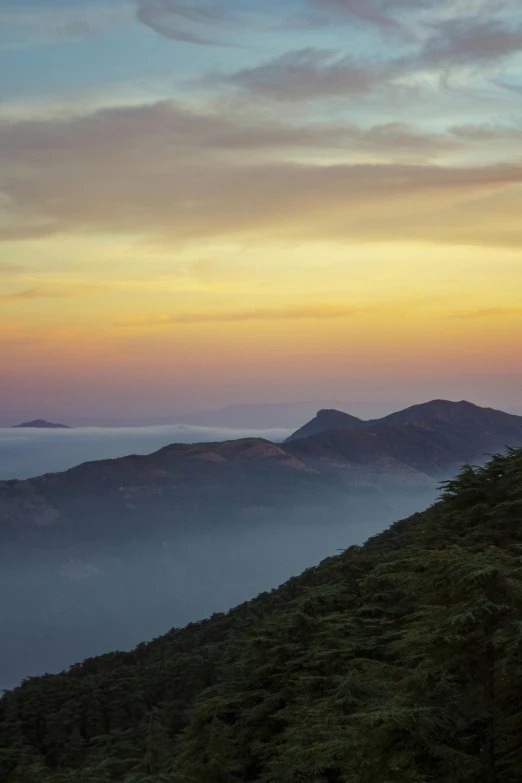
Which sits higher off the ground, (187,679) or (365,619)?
(365,619)

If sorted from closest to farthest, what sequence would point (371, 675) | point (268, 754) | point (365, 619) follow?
1. point (371, 675)
2. point (268, 754)
3. point (365, 619)

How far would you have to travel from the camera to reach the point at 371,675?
2728 cm

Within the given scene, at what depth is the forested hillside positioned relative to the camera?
19219 millimetres

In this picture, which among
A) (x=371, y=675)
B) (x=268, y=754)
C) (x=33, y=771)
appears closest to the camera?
(x=371, y=675)

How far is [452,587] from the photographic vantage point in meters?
20.8

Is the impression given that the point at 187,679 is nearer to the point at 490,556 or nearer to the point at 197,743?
the point at 197,743

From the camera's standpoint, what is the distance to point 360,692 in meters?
27.9

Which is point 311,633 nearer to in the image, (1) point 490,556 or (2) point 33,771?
(2) point 33,771

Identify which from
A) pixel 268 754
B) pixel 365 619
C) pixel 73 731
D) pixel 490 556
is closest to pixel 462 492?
pixel 365 619

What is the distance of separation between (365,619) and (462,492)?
907 cm

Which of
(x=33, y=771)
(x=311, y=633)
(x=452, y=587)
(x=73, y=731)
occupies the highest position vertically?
(x=452, y=587)

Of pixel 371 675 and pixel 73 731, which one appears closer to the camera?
pixel 371 675

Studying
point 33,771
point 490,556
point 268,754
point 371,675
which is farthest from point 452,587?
point 33,771

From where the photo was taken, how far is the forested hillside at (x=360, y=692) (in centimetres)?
1922
